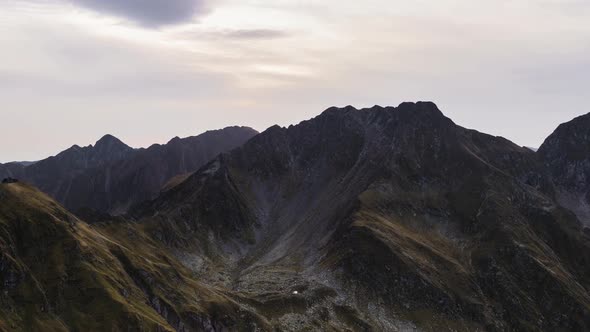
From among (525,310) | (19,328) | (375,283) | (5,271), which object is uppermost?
(5,271)

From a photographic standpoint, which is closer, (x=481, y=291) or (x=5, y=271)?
(x=5, y=271)

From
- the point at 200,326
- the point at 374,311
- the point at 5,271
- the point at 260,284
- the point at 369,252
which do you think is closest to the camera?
the point at 5,271

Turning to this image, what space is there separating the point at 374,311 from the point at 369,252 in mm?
29004

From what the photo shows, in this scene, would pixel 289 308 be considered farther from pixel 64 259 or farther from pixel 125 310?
pixel 64 259

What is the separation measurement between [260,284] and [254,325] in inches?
1516

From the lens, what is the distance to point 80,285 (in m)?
121

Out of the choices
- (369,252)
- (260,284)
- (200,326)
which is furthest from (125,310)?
(369,252)

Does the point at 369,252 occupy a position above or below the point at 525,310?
above

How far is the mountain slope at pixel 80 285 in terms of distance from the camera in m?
112

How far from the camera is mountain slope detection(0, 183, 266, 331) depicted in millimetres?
111562

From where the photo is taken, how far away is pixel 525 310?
191375mm

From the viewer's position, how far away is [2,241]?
116938 millimetres

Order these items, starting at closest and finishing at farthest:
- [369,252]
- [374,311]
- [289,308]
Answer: [289,308], [374,311], [369,252]

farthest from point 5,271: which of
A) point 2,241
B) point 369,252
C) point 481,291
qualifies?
point 481,291
